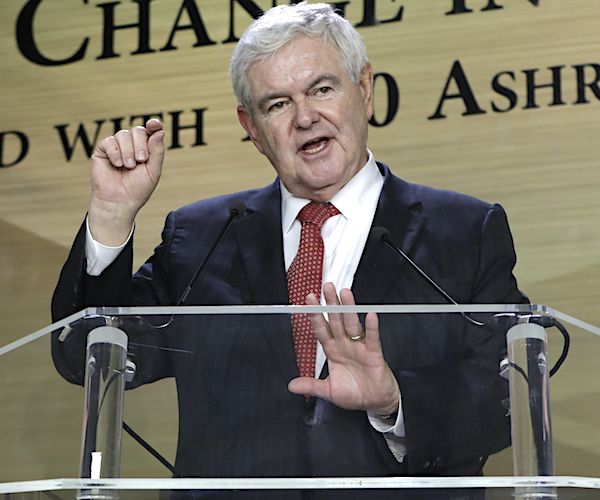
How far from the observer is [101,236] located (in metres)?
2.28

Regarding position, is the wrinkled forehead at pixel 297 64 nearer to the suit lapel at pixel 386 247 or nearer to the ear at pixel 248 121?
the ear at pixel 248 121

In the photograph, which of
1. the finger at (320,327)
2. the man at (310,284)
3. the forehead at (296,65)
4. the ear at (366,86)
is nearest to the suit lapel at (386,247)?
the man at (310,284)

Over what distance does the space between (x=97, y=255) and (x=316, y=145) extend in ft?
1.66

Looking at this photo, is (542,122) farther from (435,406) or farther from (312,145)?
(435,406)

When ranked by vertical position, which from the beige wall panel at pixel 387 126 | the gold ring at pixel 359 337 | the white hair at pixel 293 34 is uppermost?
the beige wall panel at pixel 387 126

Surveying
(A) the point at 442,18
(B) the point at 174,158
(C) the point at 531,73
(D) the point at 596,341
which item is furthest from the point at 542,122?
(D) the point at 596,341

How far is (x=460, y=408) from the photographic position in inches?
64.9

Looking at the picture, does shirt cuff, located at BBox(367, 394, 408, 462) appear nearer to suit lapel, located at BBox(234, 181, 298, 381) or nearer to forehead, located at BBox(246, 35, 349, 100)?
suit lapel, located at BBox(234, 181, 298, 381)

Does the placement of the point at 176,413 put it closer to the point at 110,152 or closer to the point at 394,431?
the point at 394,431

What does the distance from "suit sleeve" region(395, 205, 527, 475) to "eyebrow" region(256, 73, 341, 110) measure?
967 millimetres

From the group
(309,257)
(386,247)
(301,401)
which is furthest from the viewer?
(309,257)

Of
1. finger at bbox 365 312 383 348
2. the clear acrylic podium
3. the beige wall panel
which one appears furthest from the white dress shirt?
the beige wall panel

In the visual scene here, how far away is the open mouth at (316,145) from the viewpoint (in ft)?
8.31

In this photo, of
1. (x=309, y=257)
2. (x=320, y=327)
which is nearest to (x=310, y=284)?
(x=309, y=257)
